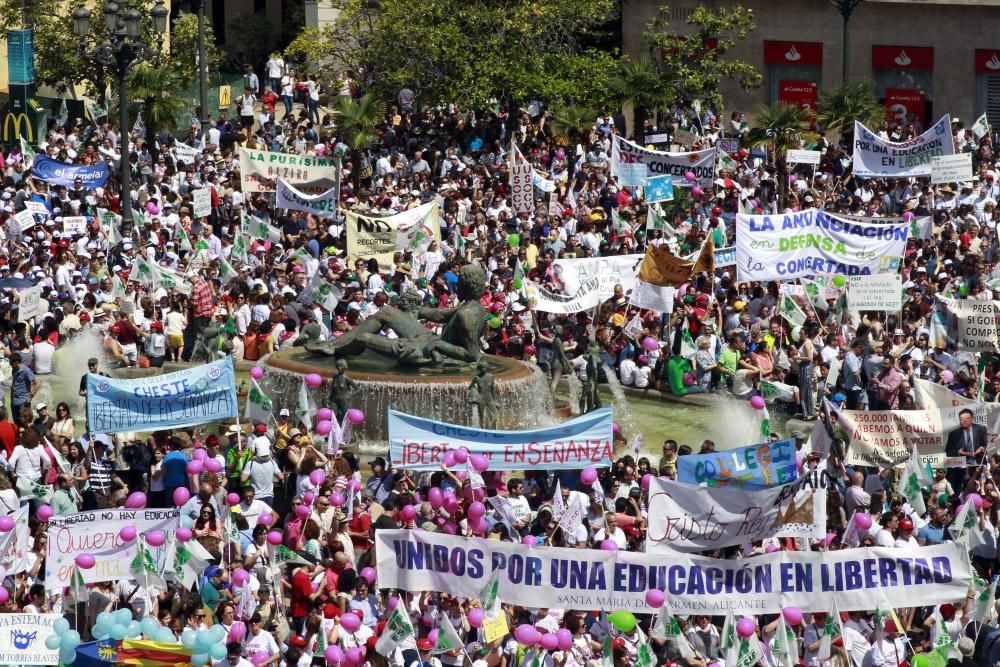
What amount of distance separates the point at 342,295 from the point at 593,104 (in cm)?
1292

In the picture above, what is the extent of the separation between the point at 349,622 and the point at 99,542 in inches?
91.8

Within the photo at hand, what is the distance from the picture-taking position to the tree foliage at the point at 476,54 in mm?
39812

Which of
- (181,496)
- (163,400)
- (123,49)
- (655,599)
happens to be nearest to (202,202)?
(123,49)

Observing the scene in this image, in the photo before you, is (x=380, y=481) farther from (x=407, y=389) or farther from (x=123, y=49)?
(x=123, y=49)

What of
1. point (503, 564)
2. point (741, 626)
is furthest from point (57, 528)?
point (741, 626)

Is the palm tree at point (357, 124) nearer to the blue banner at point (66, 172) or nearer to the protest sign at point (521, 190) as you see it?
the blue banner at point (66, 172)

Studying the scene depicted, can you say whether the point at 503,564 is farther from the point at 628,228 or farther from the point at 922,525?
the point at 628,228

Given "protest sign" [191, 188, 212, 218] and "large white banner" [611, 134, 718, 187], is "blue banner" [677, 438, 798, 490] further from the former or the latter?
"protest sign" [191, 188, 212, 218]

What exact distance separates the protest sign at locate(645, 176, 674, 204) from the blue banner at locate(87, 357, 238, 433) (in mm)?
12184

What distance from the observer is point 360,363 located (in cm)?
2444

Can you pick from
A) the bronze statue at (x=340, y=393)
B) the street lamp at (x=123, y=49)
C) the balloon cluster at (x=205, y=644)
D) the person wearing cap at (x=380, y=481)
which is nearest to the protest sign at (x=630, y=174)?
the street lamp at (x=123, y=49)

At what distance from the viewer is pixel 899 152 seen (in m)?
33.2

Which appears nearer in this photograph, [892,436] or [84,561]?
[84,561]

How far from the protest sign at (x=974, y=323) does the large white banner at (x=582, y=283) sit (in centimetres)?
436
